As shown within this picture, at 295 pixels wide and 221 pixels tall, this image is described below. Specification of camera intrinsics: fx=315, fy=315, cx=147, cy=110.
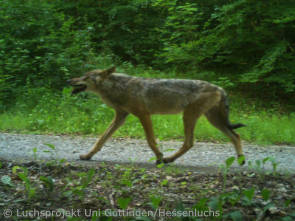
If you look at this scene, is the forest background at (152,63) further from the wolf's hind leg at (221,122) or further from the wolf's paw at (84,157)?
the wolf's paw at (84,157)

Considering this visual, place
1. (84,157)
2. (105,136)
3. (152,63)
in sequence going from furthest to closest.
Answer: (152,63) < (105,136) < (84,157)

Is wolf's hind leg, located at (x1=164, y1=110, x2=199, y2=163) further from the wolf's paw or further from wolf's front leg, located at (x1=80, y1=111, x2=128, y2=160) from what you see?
the wolf's paw

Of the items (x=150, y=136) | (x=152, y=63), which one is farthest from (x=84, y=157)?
(x=152, y=63)

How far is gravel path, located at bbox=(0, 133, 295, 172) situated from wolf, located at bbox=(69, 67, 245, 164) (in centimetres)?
33

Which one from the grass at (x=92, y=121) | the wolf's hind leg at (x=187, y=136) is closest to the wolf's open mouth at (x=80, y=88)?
the grass at (x=92, y=121)

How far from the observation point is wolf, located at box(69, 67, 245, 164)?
5.49 m

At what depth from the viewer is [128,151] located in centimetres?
612

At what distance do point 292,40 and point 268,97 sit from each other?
7.44ft

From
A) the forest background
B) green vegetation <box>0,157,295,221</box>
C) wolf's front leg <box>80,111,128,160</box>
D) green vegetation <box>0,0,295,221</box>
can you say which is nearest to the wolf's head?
wolf's front leg <box>80,111,128,160</box>

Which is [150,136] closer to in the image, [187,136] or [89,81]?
[187,136]

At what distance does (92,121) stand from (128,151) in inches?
93.3

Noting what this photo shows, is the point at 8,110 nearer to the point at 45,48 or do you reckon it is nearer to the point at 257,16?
the point at 45,48

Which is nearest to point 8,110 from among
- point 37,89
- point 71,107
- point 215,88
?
point 37,89

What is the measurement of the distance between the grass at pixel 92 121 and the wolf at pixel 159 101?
113cm
